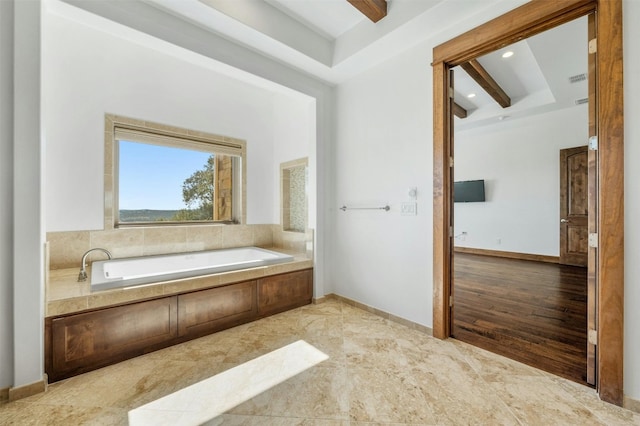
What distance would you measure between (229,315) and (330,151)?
83.3 inches

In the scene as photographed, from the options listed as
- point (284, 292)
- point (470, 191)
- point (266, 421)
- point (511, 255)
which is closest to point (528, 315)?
point (284, 292)

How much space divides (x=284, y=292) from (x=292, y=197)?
58.9 inches

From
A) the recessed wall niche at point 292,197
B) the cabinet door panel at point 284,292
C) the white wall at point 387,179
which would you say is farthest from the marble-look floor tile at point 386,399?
the recessed wall niche at point 292,197

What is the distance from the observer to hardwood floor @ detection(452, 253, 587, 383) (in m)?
2.00

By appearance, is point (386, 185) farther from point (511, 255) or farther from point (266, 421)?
point (511, 255)

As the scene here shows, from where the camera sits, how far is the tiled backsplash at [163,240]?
8.12 ft

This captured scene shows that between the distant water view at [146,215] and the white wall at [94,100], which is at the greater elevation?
the white wall at [94,100]

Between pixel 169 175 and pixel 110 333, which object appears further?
pixel 169 175

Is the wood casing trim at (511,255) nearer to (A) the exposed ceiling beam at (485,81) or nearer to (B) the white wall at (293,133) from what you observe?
(A) the exposed ceiling beam at (485,81)

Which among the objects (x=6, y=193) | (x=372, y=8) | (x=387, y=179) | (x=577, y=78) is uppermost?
(x=577, y=78)

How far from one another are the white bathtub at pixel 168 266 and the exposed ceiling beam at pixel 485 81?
3377mm

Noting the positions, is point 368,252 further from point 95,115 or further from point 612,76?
point 95,115

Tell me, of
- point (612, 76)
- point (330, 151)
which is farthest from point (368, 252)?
point (612, 76)

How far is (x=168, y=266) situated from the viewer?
116 inches
